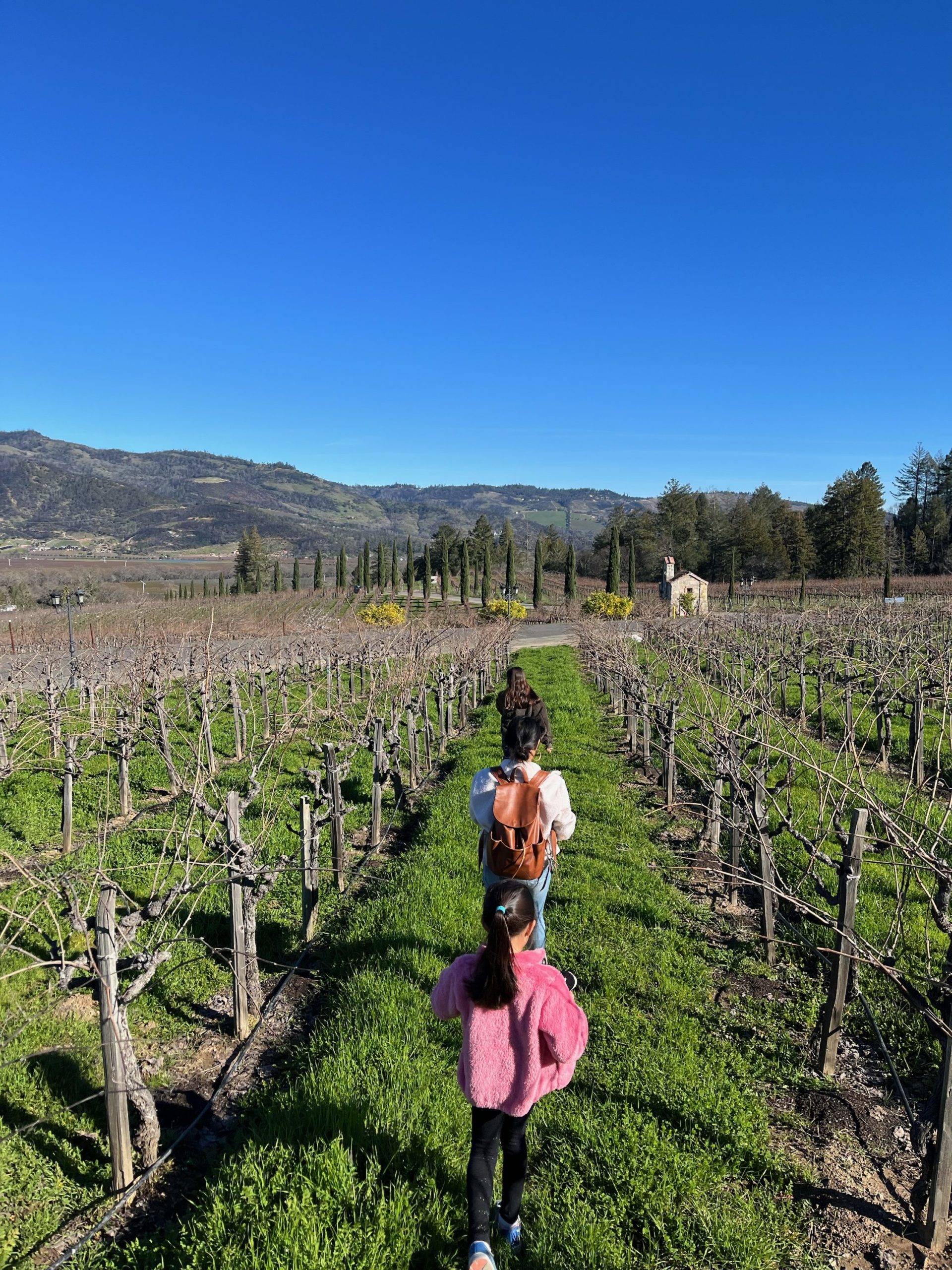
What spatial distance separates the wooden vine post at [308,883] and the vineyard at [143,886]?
0.07 feet

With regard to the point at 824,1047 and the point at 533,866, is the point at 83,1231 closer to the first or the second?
the point at 533,866

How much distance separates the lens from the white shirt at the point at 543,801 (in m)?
3.52

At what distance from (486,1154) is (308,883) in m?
3.15

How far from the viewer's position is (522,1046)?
7.63 ft

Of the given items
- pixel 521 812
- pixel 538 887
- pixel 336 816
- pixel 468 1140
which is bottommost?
pixel 468 1140

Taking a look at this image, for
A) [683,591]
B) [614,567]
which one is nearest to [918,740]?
[683,591]

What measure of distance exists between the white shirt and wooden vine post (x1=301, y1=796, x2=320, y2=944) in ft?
7.56

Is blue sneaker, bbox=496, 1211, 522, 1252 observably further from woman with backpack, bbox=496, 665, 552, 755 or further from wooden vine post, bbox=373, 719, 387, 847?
wooden vine post, bbox=373, 719, 387, 847

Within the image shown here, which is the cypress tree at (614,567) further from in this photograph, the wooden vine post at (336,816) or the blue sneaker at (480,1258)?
the blue sneaker at (480,1258)

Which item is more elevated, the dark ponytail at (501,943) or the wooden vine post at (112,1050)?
the dark ponytail at (501,943)

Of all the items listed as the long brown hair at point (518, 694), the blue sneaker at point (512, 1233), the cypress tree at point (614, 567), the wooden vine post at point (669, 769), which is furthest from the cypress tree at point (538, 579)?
the blue sneaker at point (512, 1233)

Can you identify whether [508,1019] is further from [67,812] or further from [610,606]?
[610,606]

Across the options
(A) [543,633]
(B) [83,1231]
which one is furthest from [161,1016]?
(A) [543,633]

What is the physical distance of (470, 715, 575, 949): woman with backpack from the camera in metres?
3.49
